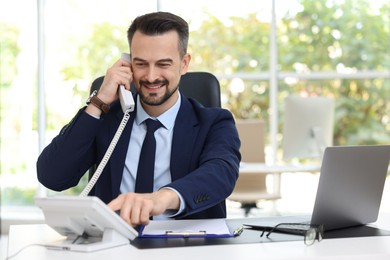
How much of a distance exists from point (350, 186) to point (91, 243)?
767mm

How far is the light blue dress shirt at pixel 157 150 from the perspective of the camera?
2.56 metres

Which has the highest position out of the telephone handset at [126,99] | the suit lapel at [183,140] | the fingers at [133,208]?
the telephone handset at [126,99]

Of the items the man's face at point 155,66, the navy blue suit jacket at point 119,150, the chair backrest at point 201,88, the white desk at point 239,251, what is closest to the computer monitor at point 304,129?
the chair backrest at point 201,88

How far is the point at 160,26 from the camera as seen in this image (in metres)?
2.59

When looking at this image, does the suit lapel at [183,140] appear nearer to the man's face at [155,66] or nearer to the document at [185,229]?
the man's face at [155,66]

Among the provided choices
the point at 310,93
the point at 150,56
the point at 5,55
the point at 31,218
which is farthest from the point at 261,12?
the point at 150,56

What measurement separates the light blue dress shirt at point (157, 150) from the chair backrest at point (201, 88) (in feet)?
0.91

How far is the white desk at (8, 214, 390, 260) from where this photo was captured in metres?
1.90

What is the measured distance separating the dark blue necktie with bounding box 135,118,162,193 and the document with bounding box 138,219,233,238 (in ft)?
0.67

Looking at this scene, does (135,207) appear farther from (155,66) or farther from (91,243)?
(155,66)

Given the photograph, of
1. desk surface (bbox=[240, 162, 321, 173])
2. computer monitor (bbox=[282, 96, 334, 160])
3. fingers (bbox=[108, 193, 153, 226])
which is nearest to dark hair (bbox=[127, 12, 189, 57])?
fingers (bbox=[108, 193, 153, 226])

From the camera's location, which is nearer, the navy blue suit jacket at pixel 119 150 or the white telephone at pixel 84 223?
the white telephone at pixel 84 223

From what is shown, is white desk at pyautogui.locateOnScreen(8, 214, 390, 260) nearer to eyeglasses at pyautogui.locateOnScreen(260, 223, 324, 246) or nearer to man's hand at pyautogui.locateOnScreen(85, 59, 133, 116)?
eyeglasses at pyautogui.locateOnScreen(260, 223, 324, 246)

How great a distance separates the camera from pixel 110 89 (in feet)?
8.36
